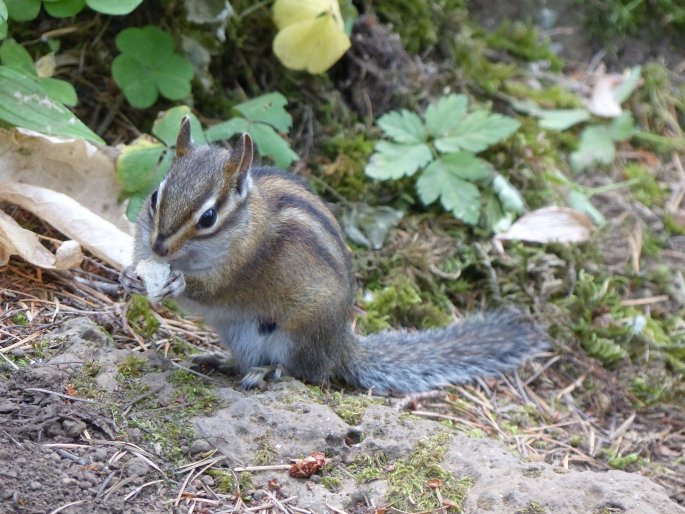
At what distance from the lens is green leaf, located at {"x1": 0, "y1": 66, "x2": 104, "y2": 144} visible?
12.0 feet

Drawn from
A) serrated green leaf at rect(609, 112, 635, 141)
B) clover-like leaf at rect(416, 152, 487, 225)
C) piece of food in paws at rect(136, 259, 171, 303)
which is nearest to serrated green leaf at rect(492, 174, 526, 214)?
clover-like leaf at rect(416, 152, 487, 225)

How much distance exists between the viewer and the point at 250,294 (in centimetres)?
354

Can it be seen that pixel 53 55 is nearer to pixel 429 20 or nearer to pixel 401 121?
pixel 401 121

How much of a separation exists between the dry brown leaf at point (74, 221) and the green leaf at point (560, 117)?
2926 millimetres

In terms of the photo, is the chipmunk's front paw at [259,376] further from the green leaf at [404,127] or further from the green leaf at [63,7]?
the green leaf at [63,7]

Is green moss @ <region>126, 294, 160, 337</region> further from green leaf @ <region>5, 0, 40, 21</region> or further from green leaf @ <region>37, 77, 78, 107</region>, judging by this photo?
green leaf @ <region>5, 0, 40, 21</region>

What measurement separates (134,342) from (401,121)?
1968 millimetres

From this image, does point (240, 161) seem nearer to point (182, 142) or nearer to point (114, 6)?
point (182, 142)

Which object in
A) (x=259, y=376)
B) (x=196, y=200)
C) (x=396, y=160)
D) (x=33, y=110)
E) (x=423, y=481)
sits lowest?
(x=259, y=376)

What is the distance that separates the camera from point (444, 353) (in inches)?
159

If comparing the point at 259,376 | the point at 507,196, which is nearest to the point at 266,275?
the point at 259,376

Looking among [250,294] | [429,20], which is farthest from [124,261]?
[429,20]

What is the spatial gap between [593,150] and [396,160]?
1703mm

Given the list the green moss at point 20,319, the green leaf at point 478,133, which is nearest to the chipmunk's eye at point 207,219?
the green moss at point 20,319
